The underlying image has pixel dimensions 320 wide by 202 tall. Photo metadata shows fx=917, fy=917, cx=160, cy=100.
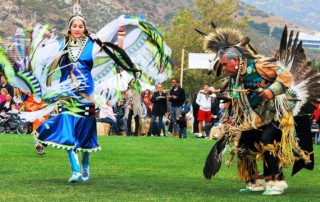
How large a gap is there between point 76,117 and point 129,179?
1.12 meters

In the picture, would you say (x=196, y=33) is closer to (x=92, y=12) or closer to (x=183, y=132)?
(x=183, y=132)

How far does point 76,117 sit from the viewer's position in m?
11.5

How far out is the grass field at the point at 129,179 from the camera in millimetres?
9891

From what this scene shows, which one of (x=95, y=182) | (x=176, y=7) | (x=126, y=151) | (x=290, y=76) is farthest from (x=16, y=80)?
(x=176, y=7)

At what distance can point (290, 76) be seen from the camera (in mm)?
10188

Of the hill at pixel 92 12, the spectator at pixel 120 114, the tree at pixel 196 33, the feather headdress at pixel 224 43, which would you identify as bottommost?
the spectator at pixel 120 114

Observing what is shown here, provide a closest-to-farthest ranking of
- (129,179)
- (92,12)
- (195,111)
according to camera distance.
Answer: (129,179) → (195,111) → (92,12)

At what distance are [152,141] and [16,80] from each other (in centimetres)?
1087

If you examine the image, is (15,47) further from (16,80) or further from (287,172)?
(287,172)

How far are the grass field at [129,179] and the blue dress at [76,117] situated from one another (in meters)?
0.52

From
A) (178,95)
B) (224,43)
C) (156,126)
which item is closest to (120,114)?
(156,126)

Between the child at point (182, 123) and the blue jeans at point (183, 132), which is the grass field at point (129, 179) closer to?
the child at point (182, 123)

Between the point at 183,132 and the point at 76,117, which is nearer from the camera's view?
the point at 76,117

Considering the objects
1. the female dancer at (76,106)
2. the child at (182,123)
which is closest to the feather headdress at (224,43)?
the female dancer at (76,106)
